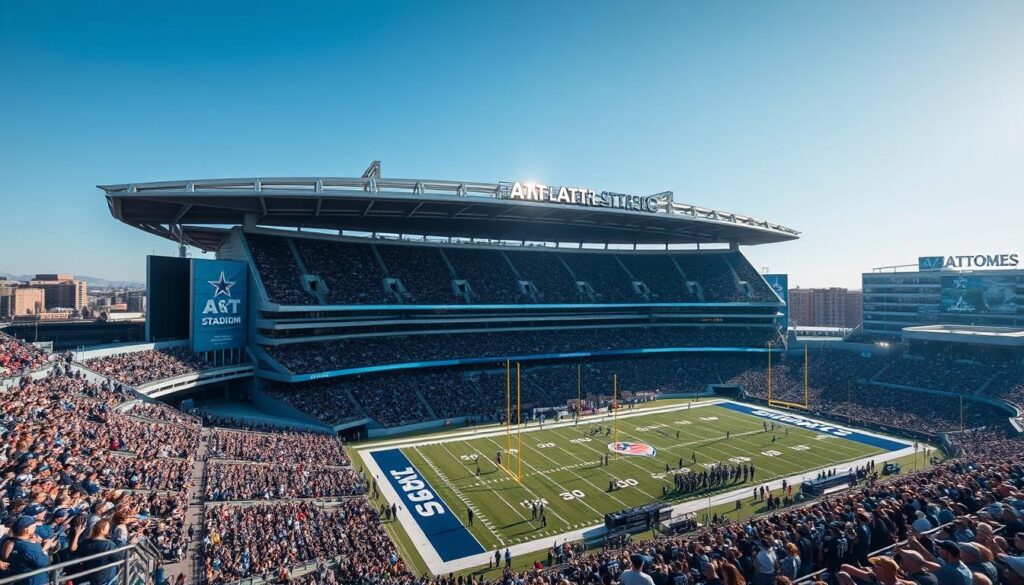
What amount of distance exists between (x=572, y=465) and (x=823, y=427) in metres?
21.9

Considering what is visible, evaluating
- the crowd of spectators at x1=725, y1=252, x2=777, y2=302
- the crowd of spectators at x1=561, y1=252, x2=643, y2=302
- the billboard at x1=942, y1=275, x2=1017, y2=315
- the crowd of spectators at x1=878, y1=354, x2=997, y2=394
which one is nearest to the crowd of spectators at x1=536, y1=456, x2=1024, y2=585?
the crowd of spectators at x1=878, y1=354, x2=997, y2=394

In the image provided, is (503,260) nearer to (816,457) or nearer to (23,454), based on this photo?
(816,457)

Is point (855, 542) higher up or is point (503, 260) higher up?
point (503, 260)

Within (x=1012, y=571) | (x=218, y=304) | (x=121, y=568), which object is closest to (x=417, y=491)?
(x=121, y=568)

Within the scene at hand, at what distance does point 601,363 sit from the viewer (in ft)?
171

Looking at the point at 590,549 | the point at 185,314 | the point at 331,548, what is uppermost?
the point at 185,314

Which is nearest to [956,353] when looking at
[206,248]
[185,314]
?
[185,314]

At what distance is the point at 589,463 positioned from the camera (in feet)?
99.3

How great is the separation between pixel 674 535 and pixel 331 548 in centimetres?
1336

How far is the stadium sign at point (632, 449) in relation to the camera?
32000 millimetres

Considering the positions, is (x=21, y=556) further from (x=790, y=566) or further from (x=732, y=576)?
(x=790, y=566)

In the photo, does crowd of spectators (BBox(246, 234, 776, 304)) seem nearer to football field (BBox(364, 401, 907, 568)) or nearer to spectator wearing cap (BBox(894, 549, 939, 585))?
football field (BBox(364, 401, 907, 568))

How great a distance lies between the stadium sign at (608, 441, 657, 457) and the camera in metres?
32.0

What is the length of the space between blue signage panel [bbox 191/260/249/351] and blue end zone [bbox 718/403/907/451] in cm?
4144
